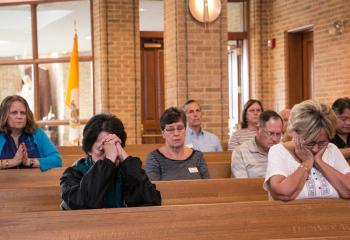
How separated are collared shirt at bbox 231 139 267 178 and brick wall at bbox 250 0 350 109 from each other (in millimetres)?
5003

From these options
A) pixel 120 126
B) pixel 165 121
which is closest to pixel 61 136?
pixel 165 121

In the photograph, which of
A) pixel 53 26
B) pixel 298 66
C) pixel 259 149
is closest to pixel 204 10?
pixel 259 149

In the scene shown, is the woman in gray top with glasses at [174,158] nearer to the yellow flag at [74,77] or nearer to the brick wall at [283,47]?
the brick wall at [283,47]

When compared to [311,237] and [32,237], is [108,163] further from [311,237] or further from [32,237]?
[311,237]

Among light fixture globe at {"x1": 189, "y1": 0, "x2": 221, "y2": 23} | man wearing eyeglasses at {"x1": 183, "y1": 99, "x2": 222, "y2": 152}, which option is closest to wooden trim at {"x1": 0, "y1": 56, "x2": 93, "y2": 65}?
light fixture globe at {"x1": 189, "y1": 0, "x2": 221, "y2": 23}

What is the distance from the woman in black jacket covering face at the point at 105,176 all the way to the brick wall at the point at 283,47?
718 centimetres

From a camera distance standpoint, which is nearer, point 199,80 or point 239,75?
point 199,80

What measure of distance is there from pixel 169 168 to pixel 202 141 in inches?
81.4

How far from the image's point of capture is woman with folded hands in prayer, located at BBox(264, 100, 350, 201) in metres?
3.76

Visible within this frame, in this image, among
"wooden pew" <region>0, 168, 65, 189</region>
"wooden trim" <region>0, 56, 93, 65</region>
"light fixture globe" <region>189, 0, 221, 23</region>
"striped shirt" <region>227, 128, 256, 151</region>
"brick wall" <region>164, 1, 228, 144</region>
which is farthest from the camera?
"wooden trim" <region>0, 56, 93, 65</region>

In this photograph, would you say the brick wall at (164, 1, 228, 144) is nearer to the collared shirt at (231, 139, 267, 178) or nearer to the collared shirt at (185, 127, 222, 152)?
the collared shirt at (185, 127, 222, 152)

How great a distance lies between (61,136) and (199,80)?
182 inches

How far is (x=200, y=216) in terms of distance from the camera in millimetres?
3336

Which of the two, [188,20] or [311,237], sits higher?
[188,20]
